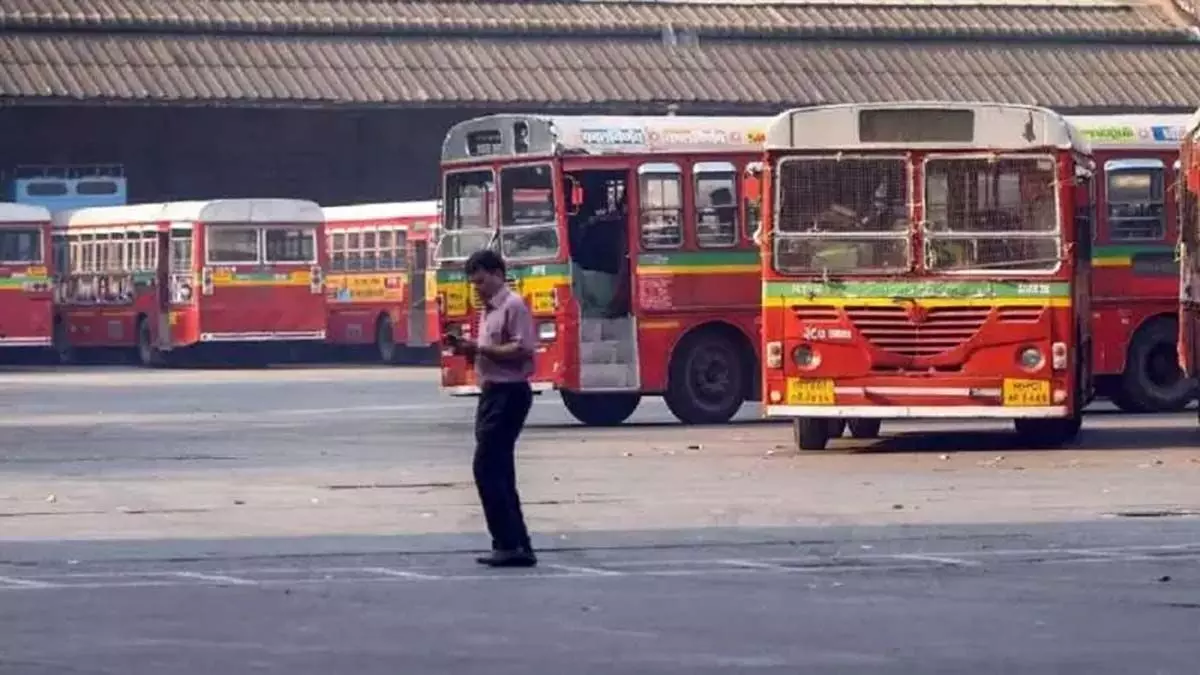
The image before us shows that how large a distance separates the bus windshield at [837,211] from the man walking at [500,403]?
9.39m

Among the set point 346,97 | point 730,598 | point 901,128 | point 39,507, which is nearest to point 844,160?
point 901,128

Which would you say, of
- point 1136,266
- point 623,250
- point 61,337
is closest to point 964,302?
point 1136,266

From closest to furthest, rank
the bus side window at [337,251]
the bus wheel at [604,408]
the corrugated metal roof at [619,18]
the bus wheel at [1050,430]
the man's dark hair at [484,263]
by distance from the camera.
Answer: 1. the man's dark hair at [484,263]
2. the bus wheel at [1050,430]
3. the bus wheel at [604,408]
4. the bus side window at [337,251]
5. the corrugated metal roof at [619,18]

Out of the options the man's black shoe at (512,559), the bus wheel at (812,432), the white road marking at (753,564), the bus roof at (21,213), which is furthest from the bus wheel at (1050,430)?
the bus roof at (21,213)

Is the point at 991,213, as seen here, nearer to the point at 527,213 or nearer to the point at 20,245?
the point at 527,213

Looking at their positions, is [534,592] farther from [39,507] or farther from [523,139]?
[523,139]

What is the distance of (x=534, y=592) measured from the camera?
15.1m

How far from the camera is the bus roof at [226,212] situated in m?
54.0

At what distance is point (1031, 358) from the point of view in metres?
25.5

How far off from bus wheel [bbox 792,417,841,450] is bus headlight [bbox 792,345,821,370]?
0.68 meters

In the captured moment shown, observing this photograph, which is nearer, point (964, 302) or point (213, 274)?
point (964, 302)

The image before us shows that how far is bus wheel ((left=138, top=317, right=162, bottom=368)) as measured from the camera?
182 ft

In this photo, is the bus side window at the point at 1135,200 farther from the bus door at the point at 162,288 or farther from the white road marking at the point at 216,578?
the bus door at the point at 162,288

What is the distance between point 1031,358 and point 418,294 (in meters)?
29.1
